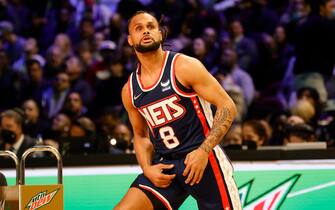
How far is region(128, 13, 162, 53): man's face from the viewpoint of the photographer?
547 centimetres

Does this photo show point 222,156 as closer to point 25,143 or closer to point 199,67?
point 199,67

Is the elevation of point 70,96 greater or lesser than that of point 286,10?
lesser

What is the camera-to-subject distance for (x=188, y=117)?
17.9 feet

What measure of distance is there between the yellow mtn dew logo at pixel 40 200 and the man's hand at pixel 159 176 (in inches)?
24.4

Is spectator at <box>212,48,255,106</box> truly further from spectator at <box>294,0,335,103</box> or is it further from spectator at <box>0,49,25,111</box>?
spectator at <box>0,49,25,111</box>

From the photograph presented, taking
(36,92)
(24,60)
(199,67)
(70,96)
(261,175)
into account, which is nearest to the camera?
(199,67)

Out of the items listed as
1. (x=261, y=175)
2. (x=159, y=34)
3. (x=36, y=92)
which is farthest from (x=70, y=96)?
(x=159, y=34)

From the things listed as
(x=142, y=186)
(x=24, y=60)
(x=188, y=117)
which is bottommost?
(x=142, y=186)

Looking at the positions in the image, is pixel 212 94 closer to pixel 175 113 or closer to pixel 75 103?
pixel 175 113

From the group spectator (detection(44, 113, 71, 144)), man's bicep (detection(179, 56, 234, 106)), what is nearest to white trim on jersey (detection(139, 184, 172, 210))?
man's bicep (detection(179, 56, 234, 106))

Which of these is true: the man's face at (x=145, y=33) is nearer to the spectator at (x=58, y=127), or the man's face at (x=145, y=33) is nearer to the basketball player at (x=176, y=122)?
the basketball player at (x=176, y=122)

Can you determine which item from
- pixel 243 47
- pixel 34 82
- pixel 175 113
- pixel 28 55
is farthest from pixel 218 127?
pixel 28 55

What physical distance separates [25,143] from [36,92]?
2.56m

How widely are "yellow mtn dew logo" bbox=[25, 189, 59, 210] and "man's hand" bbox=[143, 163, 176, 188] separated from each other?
0.62 meters
